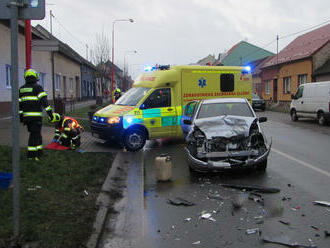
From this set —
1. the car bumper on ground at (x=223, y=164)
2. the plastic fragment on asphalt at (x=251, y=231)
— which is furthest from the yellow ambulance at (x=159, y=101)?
the plastic fragment on asphalt at (x=251, y=231)

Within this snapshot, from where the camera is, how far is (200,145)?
23.9ft

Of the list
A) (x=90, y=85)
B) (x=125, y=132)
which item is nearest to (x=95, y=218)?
(x=125, y=132)

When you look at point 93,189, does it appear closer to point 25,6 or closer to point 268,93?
point 25,6

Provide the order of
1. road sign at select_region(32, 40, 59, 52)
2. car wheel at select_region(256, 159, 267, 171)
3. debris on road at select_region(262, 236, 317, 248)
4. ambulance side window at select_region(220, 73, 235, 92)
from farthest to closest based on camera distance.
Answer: ambulance side window at select_region(220, 73, 235, 92)
road sign at select_region(32, 40, 59, 52)
car wheel at select_region(256, 159, 267, 171)
debris on road at select_region(262, 236, 317, 248)

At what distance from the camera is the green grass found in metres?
4.11

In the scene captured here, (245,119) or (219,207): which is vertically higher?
(245,119)

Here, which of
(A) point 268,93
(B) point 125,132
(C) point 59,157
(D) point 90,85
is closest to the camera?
(C) point 59,157

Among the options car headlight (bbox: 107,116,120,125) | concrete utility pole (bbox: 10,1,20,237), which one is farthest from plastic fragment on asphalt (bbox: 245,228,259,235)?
car headlight (bbox: 107,116,120,125)

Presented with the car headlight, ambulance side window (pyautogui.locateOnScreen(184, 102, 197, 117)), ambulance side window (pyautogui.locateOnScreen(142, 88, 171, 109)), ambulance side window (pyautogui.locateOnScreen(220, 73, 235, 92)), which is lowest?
Answer: the car headlight

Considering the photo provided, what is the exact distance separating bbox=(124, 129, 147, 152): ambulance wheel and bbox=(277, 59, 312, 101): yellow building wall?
24.4 metres

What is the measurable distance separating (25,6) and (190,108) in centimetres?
778

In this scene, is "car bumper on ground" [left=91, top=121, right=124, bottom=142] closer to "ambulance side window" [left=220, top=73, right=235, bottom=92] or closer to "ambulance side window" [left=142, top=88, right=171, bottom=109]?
"ambulance side window" [left=142, top=88, right=171, bottom=109]

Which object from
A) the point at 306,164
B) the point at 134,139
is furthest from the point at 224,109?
the point at 134,139

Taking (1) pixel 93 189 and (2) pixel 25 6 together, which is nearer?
(2) pixel 25 6
